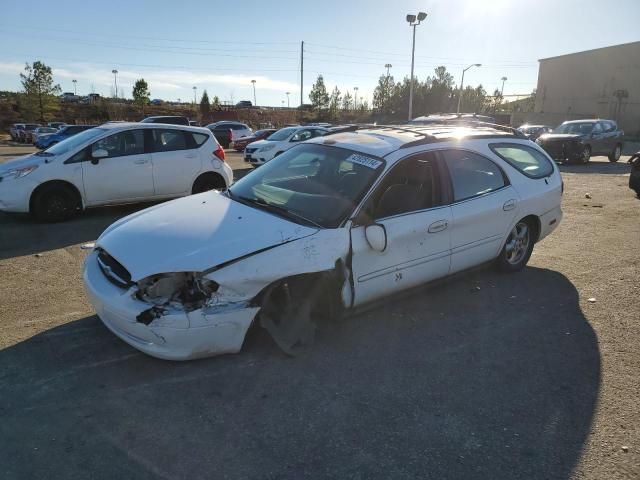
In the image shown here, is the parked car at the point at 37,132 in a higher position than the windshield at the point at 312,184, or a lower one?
lower

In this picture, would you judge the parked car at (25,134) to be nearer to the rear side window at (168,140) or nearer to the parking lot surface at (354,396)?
the rear side window at (168,140)

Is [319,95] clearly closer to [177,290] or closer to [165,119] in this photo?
[165,119]

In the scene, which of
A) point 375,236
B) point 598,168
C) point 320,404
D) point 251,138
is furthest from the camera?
point 251,138

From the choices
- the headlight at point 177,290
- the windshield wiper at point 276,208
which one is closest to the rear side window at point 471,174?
the windshield wiper at point 276,208

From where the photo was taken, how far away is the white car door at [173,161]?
8.16 m

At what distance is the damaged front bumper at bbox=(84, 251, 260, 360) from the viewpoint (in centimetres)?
301

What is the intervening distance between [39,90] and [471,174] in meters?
52.8

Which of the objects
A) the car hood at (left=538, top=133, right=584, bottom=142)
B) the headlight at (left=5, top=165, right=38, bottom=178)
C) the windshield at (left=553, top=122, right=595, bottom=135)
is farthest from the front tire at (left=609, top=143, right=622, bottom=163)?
the headlight at (left=5, top=165, right=38, bottom=178)

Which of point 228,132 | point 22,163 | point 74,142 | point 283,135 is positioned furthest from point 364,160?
point 228,132

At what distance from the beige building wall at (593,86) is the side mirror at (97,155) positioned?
58.2m

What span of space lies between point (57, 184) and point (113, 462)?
617cm

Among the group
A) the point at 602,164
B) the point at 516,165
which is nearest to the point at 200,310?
the point at 516,165

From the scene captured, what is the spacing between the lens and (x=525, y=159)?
5289 millimetres

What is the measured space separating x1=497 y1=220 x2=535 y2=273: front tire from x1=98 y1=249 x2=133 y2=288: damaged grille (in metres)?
3.73
